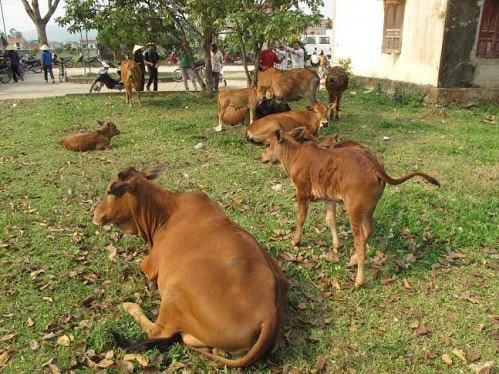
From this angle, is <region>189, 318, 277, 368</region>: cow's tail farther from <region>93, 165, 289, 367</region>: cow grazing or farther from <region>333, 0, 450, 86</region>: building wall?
<region>333, 0, 450, 86</region>: building wall

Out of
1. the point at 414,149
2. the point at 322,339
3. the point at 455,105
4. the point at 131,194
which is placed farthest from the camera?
the point at 455,105

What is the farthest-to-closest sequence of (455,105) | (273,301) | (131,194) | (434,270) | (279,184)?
(455,105) → (279,184) → (434,270) → (131,194) → (273,301)

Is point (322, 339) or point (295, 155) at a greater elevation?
point (295, 155)

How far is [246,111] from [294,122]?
7.83 ft

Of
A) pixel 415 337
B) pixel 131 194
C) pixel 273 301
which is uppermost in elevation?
pixel 131 194

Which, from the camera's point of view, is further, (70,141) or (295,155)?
(70,141)

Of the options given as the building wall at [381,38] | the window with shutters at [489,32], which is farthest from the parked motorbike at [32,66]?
the window with shutters at [489,32]

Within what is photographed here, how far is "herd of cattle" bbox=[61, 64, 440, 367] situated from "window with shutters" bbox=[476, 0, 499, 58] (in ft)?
30.9

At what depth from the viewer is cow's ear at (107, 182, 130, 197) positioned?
13.4 feet

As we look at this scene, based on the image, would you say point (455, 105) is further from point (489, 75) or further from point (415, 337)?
point (415, 337)

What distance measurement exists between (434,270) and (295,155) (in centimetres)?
186

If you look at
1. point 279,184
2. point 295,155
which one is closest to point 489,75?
point 279,184

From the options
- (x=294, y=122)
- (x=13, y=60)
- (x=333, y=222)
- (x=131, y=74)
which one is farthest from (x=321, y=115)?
(x=13, y=60)

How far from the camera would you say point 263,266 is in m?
3.44
